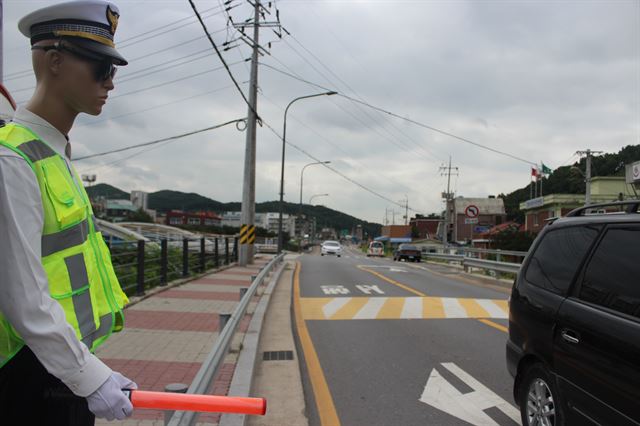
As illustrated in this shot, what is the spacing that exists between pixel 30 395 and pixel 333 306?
979cm

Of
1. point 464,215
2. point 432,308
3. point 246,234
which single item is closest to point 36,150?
point 432,308

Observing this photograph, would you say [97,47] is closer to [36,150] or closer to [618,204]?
[36,150]

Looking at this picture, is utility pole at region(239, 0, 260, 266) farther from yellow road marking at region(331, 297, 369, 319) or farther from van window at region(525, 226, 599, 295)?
van window at region(525, 226, 599, 295)

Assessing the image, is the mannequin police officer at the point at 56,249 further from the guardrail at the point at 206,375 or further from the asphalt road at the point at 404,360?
the asphalt road at the point at 404,360

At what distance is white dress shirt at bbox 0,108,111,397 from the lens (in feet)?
4.52

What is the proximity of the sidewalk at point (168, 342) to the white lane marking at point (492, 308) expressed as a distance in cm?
504

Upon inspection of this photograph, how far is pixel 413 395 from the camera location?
5.27 metres

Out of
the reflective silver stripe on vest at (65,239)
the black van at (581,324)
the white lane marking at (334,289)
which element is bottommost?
the white lane marking at (334,289)

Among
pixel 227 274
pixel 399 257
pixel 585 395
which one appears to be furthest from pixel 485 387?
pixel 399 257

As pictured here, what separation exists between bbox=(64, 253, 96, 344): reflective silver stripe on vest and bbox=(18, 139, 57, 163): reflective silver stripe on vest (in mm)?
337

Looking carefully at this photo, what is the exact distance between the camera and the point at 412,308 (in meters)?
10.8

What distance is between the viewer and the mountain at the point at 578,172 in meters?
45.8

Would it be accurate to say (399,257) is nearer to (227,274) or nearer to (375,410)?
(227,274)

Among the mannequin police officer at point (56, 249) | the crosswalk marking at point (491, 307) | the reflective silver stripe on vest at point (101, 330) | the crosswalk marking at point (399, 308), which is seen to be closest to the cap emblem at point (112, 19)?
the mannequin police officer at point (56, 249)
